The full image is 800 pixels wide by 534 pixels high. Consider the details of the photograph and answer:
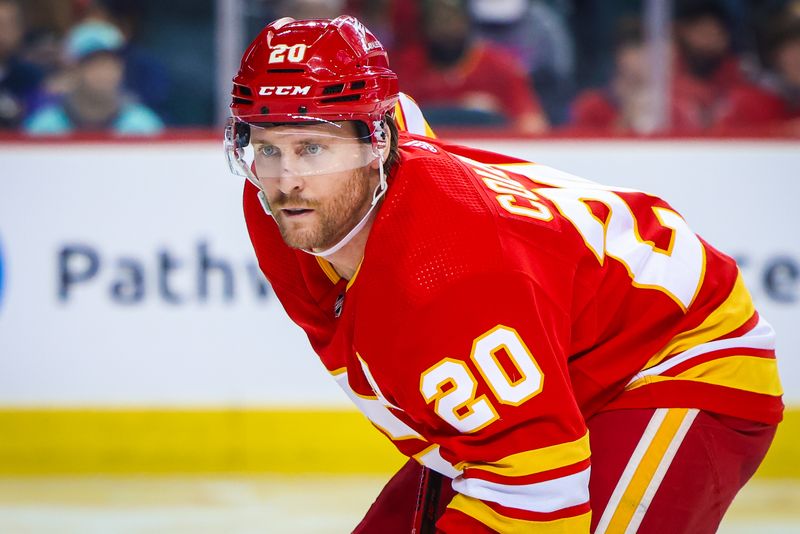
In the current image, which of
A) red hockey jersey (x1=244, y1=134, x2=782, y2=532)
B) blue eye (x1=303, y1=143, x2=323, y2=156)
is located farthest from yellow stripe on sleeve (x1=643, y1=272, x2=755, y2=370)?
blue eye (x1=303, y1=143, x2=323, y2=156)

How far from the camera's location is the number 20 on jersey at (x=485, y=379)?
1.68 meters

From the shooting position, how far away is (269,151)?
1873mm

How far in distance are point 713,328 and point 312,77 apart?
77cm

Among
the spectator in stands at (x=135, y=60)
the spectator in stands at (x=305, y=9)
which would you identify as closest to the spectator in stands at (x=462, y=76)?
the spectator in stands at (x=305, y=9)

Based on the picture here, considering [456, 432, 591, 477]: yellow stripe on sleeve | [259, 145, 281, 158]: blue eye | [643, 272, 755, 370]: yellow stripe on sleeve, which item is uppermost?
[259, 145, 281, 158]: blue eye

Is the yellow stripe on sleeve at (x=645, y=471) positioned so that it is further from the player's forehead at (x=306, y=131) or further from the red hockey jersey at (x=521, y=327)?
the player's forehead at (x=306, y=131)

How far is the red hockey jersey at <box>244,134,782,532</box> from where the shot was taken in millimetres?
1695

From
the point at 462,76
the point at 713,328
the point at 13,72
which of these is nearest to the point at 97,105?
the point at 13,72

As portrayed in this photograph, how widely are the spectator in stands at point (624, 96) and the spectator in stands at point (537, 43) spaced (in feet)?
0.26

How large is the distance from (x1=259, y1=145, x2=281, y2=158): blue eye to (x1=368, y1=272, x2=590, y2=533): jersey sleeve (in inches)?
14.3

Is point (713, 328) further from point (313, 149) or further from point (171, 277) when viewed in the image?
point (171, 277)

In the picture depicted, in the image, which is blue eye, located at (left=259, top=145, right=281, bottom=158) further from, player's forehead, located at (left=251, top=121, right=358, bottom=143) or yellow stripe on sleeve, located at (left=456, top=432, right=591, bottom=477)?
yellow stripe on sleeve, located at (left=456, top=432, right=591, bottom=477)

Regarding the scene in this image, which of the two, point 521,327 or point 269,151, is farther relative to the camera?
point 269,151

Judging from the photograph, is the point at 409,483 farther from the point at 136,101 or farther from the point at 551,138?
the point at 136,101
